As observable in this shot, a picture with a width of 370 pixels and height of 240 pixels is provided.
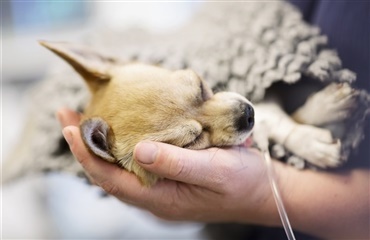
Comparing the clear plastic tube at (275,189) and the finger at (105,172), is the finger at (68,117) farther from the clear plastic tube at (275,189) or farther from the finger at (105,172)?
the clear plastic tube at (275,189)

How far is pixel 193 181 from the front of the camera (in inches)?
26.9

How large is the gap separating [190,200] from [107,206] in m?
0.35

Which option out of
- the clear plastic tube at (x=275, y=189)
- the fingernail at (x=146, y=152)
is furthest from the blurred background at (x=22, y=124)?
the fingernail at (x=146, y=152)

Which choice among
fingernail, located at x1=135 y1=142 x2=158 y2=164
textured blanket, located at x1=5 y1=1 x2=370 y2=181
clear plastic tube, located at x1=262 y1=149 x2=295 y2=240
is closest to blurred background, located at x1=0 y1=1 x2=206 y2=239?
textured blanket, located at x1=5 y1=1 x2=370 y2=181

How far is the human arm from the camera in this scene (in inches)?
26.3

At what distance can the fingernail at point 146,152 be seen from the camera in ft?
2.07

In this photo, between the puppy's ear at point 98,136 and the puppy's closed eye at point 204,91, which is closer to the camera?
the puppy's ear at point 98,136

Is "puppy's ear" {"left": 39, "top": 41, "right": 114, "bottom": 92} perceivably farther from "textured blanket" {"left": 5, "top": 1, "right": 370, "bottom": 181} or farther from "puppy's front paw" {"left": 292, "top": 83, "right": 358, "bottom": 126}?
"puppy's front paw" {"left": 292, "top": 83, "right": 358, "bottom": 126}

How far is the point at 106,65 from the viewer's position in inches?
35.4

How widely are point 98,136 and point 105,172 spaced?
57 mm

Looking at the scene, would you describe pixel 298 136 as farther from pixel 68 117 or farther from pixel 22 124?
pixel 22 124

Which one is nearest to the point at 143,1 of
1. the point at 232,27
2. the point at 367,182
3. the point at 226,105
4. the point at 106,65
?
the point at 232,27

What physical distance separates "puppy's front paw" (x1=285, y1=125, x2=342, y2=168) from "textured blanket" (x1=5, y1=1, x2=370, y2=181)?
0.02 meters

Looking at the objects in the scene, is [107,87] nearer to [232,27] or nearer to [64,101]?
[64,101]
